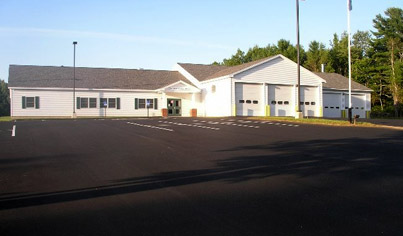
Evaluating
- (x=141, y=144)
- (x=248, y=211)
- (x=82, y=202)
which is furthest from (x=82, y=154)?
(x=248, y=211)

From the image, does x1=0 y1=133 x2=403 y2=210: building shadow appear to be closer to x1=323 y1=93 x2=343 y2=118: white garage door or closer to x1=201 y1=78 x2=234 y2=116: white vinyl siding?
x1=201 y1=78 x2=234 y2=116: white vinyl siding

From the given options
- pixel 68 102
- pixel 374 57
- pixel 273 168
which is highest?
pixel 374 57

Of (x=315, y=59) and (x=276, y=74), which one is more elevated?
(x=315, y=59)

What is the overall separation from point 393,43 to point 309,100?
93.4 feet

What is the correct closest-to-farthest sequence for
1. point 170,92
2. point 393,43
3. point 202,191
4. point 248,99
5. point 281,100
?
point 202,191 < point 248,99 < point 281,100 < point 170,92 < point 393,43

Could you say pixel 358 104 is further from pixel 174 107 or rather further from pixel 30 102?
pixel 30 102

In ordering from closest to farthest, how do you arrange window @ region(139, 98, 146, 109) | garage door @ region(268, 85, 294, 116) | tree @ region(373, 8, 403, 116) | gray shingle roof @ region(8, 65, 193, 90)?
garage door @ region(268, 85, 294, 116) → gray shingle roof @ region(8, 65, 193, 90) → window @ region(139, 98, 146, 109) → tree @ region(373, 8, 403, 116)

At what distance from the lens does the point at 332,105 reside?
41.0 metres

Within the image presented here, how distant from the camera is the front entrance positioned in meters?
38.0

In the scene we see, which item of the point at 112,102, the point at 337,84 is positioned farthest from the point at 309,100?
the point at 112,102

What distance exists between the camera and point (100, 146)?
11.9 meters

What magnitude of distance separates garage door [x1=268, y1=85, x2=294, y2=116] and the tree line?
2016 centimetres

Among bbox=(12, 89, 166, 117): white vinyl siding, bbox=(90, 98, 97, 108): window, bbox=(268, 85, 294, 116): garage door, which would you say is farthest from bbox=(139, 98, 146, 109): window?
bbox=(268, 85, 294, 116): garage door

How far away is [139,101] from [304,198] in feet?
110
